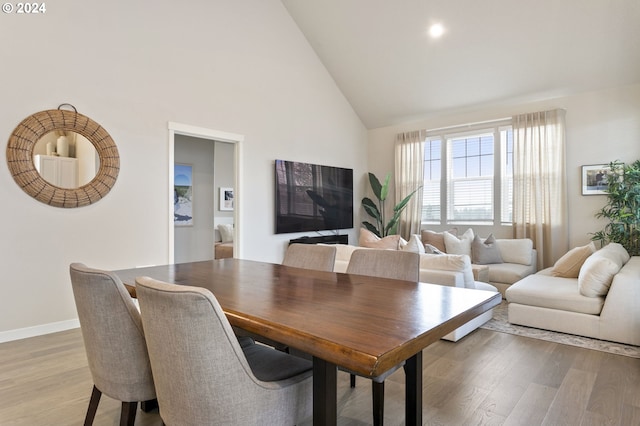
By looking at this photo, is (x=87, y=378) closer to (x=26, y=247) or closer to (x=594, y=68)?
(x=26, y=247)

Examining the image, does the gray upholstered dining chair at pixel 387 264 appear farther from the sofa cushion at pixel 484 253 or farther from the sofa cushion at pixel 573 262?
the sofa cushion at pixel 484 253

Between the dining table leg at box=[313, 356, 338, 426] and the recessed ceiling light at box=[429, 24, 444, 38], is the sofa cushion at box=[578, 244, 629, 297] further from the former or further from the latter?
the recessed ceiling light at box=[429, 24, 444, 38]

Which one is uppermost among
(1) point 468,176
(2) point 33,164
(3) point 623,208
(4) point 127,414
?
(1) point 468,176

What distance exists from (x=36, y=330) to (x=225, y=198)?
12.1 ft

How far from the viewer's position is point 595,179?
5262 millimetres

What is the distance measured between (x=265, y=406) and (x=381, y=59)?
578 cm

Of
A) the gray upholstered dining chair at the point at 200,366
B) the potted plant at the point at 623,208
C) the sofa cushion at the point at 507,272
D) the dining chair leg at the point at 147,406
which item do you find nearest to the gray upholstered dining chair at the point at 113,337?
the gray upholstered dining chair at the point at 200,366

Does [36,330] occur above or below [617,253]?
below

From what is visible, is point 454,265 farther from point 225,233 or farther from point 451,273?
point 225,233

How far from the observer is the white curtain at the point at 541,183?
547 centimetres

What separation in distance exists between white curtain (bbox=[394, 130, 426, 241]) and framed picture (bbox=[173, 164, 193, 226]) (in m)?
3.80

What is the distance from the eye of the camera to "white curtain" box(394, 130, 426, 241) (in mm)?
6941

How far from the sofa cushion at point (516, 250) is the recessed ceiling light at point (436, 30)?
10.4 ft

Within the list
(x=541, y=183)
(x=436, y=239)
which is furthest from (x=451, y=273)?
(x=541, y=183)
